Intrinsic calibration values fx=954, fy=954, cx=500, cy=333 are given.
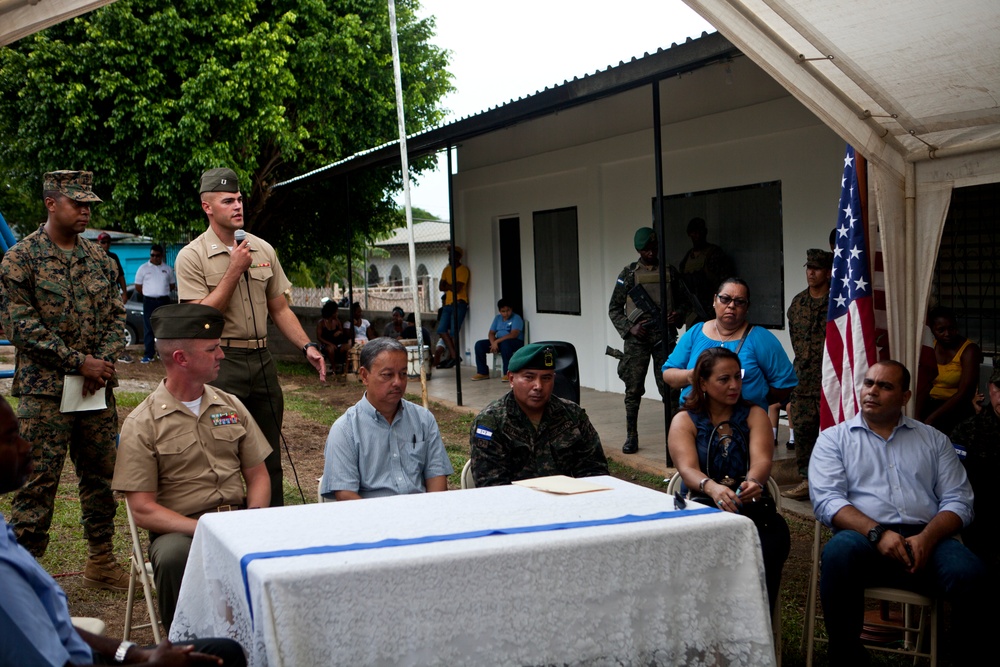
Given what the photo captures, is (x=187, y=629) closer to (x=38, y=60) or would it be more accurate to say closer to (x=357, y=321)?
(x=357, y=321)

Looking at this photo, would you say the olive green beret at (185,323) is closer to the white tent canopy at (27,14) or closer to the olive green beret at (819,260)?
the white tent canopy at (27,14)

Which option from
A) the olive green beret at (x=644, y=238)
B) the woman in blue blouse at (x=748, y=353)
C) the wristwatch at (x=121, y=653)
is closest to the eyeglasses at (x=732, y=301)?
the woman in blue blouse at (x=748, y=353)

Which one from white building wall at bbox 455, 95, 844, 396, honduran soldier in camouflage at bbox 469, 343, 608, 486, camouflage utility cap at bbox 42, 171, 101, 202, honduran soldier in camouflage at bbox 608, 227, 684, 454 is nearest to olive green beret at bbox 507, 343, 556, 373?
honduran soldier in camouflage at bbox 469, 343, 608, 486

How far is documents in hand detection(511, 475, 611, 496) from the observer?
3289mm

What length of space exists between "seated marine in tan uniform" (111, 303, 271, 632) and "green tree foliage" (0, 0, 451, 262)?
988 cm

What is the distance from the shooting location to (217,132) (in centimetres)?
1591

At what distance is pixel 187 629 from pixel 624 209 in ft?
27.4

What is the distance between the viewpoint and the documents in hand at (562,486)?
329 cm

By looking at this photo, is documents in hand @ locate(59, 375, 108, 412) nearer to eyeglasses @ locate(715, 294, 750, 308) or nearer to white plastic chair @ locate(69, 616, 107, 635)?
white plastic chair @ locate(69, 616, 107, 635)

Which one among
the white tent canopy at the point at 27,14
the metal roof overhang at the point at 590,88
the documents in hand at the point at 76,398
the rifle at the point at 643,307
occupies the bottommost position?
the documents in hand at the point at 76,398

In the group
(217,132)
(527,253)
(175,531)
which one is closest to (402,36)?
(217,132)

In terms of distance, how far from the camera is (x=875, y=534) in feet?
12.6

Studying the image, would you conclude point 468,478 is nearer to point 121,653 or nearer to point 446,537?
point 446,537

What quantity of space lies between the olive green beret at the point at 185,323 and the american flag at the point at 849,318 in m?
3.05
